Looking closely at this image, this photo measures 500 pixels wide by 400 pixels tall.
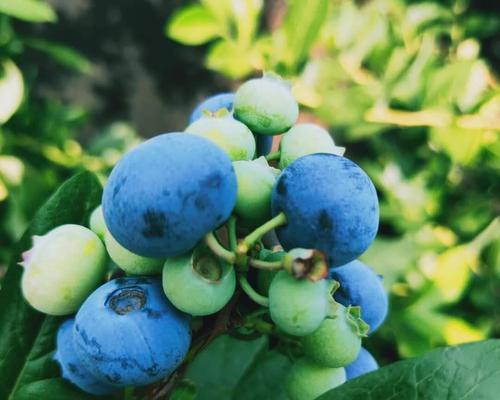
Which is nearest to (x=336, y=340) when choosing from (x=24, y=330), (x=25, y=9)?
(x=24, y=330)

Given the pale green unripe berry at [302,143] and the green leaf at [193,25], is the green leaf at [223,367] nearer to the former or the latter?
the pale green unripe berry at [302,143]

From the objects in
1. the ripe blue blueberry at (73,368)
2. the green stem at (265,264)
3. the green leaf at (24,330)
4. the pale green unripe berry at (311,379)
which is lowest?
the green leaf at (24,330)

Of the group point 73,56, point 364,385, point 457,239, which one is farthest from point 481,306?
point 73,56

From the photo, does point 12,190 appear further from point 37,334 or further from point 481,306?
point 481,306

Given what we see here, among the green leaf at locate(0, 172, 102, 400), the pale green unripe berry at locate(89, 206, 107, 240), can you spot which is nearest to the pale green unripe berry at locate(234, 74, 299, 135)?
the pale green unripe berry at locate(89, 206, 107, 240)

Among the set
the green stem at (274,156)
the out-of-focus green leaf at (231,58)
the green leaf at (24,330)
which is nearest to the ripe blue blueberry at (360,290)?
the green stem at (274,156)
